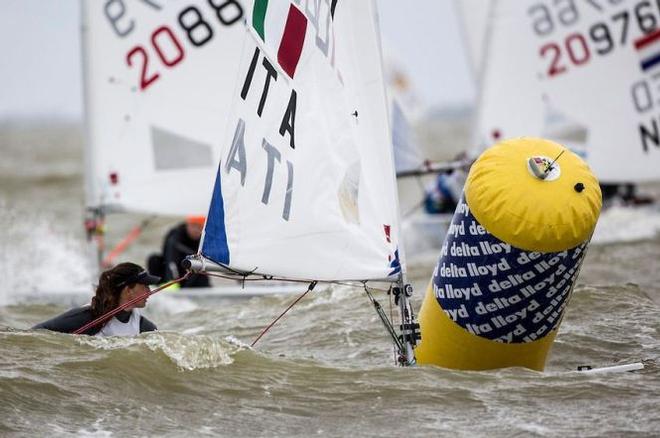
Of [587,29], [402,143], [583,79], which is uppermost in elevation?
[587,29]

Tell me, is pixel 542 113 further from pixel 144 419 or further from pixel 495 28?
pixel 144 419

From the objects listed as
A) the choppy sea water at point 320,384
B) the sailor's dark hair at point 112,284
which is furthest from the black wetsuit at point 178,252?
the sailor's dark hair at point 112,284

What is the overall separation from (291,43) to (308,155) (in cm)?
46

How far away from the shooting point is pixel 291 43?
5117mm

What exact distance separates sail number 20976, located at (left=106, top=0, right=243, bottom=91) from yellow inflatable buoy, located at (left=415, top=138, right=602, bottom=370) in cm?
424

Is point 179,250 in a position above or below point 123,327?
above

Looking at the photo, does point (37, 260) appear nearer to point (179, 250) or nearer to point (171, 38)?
→ point (179, 250)

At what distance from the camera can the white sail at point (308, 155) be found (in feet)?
16.3

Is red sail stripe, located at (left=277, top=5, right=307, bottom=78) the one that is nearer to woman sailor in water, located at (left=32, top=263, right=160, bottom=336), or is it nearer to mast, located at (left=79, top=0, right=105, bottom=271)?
woman sailor in water, located at (left=32, top=263, right=160, bottom=336)

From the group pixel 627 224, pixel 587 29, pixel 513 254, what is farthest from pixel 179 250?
pixel 627 224

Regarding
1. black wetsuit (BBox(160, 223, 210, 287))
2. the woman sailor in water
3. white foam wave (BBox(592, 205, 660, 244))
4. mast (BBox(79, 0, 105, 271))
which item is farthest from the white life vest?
white foam wave (BBox(592, 205, 660, 244))

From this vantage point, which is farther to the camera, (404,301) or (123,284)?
(123,284)

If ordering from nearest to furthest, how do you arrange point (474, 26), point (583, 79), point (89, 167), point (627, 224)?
point (89, 167), point (583, 79), point (627, 224), point (474, 26)

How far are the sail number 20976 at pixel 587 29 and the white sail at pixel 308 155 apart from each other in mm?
6364
